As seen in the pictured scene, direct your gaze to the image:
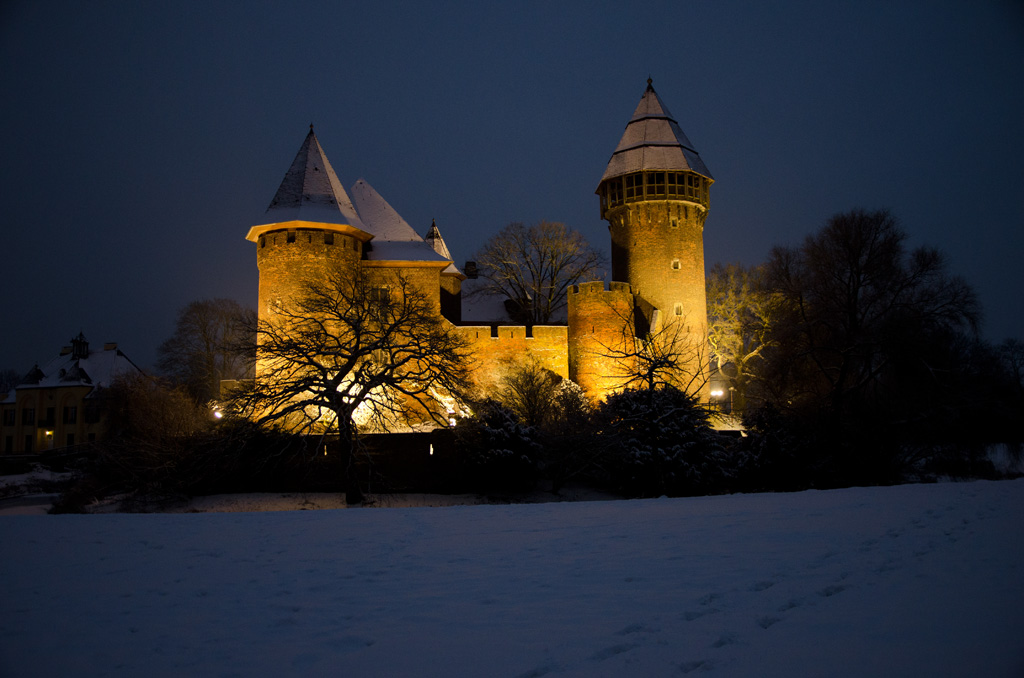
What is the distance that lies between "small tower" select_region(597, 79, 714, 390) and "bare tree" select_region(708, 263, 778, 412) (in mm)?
3097

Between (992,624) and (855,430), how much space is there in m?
19.1

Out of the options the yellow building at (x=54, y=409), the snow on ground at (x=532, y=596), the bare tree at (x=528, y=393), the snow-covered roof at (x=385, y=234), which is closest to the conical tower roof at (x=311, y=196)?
the snow-covered roof at (x=385, y=234)

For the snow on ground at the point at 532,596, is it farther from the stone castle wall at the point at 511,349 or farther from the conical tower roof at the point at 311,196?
the stone castle wall at the point at 511,349

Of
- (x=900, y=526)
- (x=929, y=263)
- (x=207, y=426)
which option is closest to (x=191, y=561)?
(x=900, y=526)

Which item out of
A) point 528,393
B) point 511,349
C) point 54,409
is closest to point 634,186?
point 511,349

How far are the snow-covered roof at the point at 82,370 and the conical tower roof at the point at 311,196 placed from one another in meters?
21.5

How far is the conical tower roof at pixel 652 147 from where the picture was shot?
103 feet

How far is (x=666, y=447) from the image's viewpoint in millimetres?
21391

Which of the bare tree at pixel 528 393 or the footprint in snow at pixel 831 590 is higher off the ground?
the bare tree at pixel 528 393

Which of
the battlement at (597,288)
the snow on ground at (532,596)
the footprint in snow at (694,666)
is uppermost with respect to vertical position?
the battlement at (597,288)

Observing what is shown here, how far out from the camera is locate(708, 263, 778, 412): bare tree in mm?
31969

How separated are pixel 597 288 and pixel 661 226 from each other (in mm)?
4582

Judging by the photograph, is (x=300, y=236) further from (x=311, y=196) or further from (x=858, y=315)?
(x=858, y=315)

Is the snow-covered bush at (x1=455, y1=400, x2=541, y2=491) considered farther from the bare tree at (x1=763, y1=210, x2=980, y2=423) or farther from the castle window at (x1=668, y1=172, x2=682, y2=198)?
the castle window at (x1=668, y1=172, x2=682, y2=198)
